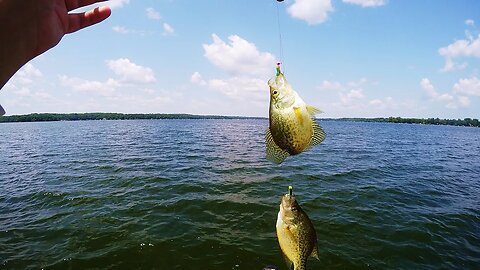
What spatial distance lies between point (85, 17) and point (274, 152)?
2062 millimetres

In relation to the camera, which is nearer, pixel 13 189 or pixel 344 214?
pixel 344 214

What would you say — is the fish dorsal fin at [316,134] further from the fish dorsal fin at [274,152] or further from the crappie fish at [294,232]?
the crappie fish at [294,232]

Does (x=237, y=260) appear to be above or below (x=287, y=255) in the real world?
below

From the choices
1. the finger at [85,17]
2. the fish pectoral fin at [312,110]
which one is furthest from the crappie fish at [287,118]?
the finger at [85,17]

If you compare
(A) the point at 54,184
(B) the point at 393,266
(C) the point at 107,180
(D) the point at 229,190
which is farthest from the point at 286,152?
(A) the point at 54,184

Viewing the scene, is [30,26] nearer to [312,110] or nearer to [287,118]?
[287,118]

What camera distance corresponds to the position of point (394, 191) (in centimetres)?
1895

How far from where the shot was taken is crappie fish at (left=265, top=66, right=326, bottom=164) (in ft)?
8.86

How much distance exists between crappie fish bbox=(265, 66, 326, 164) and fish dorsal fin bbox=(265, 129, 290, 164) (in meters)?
0.03

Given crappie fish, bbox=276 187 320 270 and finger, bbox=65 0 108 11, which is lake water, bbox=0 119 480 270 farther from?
finger, bbox=65 0 108 11

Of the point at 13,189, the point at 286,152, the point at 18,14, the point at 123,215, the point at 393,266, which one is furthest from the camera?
the point at 13,189

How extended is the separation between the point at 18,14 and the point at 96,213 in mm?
14388

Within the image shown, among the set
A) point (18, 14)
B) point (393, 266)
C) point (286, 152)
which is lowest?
point (393, 266)

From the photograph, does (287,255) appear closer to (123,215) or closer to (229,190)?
(123,215)
